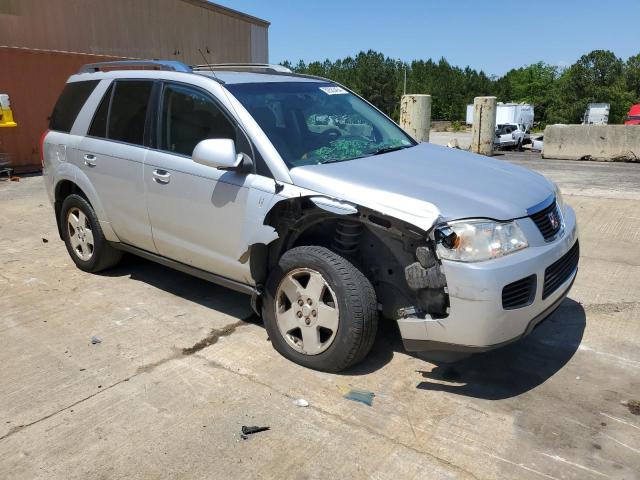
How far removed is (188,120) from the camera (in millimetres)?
4227

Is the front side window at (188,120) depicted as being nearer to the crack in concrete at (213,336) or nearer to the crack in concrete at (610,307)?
the crack in concrete at (213,336)

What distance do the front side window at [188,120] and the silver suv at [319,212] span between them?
0.01 meters

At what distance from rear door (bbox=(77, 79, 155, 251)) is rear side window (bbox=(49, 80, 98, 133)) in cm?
33

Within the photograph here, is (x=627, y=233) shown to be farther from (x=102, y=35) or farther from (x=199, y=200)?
(x=102, y=35)

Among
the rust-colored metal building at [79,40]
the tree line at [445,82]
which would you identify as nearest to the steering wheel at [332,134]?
the rust-colored metal building at [79,40]

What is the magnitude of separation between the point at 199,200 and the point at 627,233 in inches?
209

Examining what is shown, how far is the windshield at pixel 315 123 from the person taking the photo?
383 cm

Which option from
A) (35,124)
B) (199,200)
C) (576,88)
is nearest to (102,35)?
(35,124)

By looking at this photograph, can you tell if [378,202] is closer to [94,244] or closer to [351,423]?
[351,423]

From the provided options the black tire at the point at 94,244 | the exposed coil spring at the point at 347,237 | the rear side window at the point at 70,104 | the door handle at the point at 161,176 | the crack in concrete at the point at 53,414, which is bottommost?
the crack in concrete at the point at 53,414

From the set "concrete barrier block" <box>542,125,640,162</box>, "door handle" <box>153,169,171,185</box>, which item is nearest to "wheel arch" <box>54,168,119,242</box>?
"door handle" <box>153,169,171,185</box>

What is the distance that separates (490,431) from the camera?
301 centimetres

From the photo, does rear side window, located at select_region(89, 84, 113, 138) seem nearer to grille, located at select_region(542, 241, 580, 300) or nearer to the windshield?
the windshield

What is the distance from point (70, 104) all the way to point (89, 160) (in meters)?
0.82
